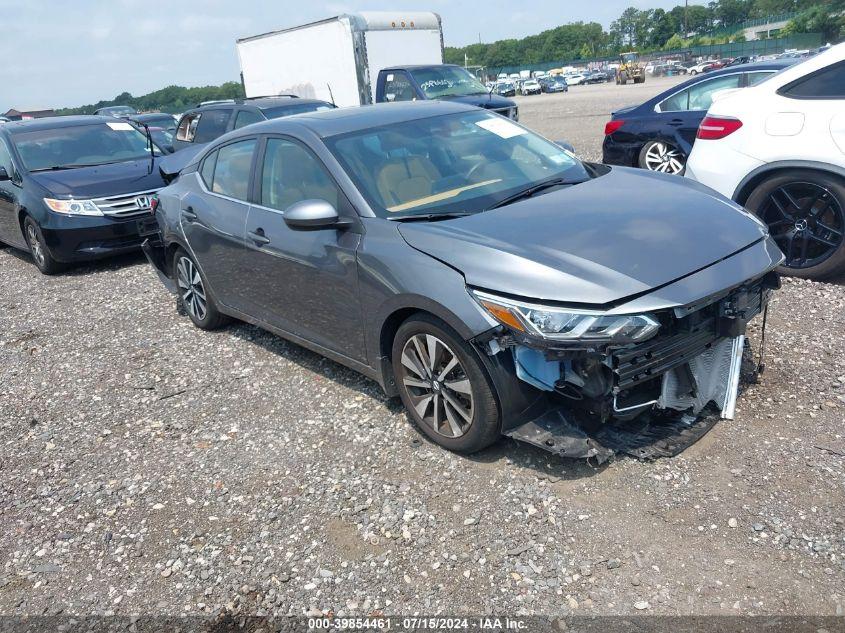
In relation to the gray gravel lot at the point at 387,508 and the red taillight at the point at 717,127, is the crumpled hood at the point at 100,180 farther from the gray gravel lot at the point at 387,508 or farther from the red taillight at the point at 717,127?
the red taillight at the point at 717,127

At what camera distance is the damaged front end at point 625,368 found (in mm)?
2926

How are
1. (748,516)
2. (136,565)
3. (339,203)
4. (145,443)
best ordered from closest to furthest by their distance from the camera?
1. (748,516)
2. (136,565)
3. (339,203)
4. (145,443)

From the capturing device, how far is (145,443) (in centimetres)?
421

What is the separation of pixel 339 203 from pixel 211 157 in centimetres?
192

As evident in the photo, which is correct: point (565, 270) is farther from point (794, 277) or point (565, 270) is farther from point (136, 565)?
point (794, 277)

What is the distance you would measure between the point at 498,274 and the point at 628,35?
569 feet

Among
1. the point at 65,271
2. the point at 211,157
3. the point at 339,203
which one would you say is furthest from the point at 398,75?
the point at 339,203

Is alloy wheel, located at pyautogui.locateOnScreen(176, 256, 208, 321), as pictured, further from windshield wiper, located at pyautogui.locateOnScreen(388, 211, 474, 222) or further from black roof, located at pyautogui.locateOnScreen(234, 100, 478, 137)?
windshield wiper, located at pyautogui.locateOnScreen(388, 211, 474, 222)

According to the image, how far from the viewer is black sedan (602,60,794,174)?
28.4 feet

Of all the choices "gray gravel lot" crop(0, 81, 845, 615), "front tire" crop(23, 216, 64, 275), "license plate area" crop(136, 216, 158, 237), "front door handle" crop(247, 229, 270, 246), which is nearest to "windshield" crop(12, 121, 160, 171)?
"front tire" crop(23, 216, 64, 275)

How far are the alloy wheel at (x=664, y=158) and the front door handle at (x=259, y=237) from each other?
19.7 feet

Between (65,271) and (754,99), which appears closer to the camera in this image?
(754,99)

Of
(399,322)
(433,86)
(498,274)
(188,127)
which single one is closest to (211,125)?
(188,127)

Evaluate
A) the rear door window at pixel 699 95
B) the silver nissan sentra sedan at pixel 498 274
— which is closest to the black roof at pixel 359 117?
the silver nissan sentra sedan at pixel 498 274
